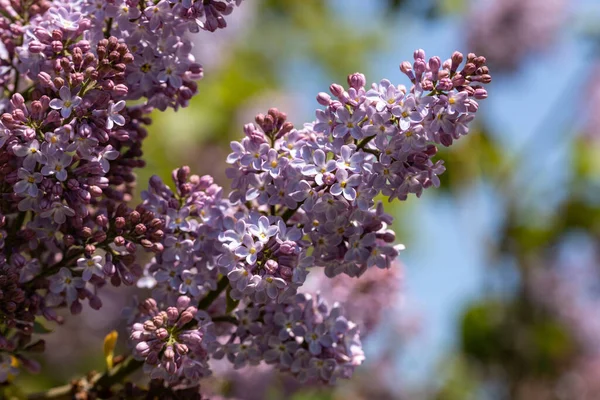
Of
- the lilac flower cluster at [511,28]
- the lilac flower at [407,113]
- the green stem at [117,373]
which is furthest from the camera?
the lilac flower cluster at [511,28]

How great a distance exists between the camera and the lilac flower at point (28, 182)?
4.49ft

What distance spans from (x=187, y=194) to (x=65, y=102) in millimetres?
281

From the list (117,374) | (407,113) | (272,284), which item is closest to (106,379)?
(117,374)

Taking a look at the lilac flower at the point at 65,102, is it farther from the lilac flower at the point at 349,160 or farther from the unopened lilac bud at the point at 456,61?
the unopened lilac bud at the point at 456,61

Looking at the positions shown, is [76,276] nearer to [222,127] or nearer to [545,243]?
[222,127]

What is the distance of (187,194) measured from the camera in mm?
1552

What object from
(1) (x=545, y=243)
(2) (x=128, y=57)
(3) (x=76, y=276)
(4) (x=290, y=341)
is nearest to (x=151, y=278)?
(3) (x=76, y=276)

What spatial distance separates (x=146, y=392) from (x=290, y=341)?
0.28 meters

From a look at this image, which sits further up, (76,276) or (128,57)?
(128,57)

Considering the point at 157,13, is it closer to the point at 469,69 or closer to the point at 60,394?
the point at 469,69

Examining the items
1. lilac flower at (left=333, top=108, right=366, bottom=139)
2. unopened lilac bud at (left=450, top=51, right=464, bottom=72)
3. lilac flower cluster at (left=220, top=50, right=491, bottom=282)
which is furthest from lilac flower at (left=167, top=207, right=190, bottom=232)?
unopened lilac bud at (left=450, top=51, right=464, bottom=72)

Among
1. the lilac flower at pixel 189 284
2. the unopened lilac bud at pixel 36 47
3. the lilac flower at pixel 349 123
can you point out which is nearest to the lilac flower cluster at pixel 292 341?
the lilac flower at pixel 189 284

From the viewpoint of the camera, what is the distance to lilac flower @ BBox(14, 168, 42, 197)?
137cm

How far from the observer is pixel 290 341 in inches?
60.0
